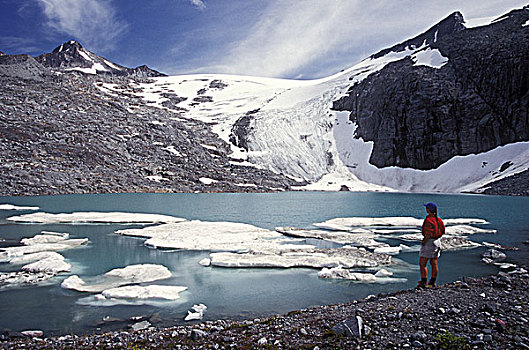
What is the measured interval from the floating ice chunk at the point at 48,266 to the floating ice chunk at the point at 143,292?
17.1 feet

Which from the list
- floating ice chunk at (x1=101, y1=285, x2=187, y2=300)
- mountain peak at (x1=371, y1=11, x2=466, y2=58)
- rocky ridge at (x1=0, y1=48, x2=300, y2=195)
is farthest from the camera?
mountain peak at (x1=371, y1=11, x2=466, y2=58)

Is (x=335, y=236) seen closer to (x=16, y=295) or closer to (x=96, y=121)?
(x=16, y=295)

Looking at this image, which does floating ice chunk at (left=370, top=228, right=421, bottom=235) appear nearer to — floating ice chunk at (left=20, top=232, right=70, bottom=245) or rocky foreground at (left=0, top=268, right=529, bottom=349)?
rocky foreground at (left=0, top=268, right=529, bottom=349)

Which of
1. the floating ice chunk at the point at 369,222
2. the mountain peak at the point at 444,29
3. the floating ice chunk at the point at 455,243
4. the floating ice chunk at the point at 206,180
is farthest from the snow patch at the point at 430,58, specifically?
the floating ice chunk at the point at 455,243

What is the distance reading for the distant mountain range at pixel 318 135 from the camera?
94.4 m

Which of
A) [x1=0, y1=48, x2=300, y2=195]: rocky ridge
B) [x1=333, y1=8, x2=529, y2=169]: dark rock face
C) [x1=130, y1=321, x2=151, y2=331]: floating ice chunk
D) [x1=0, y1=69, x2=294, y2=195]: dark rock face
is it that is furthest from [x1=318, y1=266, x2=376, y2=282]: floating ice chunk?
[x1=333, y1=8, x2=529, y2=169]: dark rock face

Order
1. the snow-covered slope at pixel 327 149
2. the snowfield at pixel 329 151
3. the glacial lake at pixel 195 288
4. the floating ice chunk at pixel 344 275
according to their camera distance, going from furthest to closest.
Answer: the snow-covered slope at pixel 327 149, the snowfield at pixel 329 151, the floating ice chunk at pixel 344 275, the glacial lake at pixel 195 288

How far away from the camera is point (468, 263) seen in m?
20.6

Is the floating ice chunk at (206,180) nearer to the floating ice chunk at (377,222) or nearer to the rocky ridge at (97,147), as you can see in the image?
the rocky ridge at (97,147)

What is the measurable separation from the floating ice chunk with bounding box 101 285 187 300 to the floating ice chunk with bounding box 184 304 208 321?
1597 mm

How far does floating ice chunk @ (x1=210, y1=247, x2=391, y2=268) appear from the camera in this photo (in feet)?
64.4

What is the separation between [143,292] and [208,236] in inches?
540

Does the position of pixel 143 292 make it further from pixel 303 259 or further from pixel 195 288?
pixel 303 259

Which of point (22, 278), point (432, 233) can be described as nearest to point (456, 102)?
point (432, 233)
